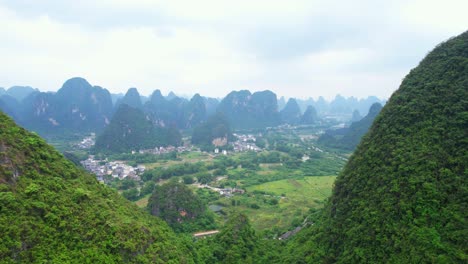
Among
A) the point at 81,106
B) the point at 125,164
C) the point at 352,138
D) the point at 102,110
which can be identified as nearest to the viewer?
the point at 125,164

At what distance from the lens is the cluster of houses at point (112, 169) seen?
52.2 metres

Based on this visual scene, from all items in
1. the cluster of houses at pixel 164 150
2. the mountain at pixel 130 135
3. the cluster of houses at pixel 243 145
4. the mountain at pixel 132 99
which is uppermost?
the mountain at pixel 132 99

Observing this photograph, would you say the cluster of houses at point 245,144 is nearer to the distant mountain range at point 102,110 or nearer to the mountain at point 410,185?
the distant mountain range at point 102,110

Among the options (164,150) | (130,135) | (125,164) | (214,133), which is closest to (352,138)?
(214,133)

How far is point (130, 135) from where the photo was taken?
7975 cm

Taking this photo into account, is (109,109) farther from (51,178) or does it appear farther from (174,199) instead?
(51,178)

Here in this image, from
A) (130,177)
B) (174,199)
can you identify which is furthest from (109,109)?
(174,199)

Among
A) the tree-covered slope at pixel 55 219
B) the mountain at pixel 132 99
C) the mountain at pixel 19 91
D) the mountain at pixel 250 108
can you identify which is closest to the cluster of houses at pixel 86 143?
the mountain at pixel 132 99

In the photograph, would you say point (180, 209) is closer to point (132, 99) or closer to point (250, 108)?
point (132, 99)

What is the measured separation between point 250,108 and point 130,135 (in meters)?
63.9

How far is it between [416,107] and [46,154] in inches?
901

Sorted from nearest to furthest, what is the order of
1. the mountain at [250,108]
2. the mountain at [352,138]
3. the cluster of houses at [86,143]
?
1. the mountain at [352,138]
2. the cluster of houses at [86,143]
3. the mountain at [250,108]

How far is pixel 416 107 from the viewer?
19.3 metres

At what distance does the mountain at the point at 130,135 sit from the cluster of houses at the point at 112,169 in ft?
29.5
